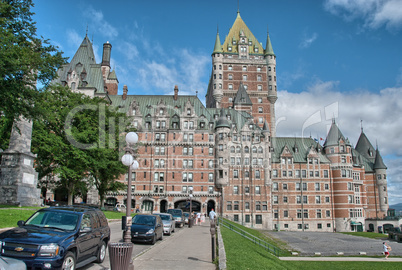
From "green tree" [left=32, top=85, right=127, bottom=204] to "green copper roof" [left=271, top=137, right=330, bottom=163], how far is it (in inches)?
1758

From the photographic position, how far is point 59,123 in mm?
41875

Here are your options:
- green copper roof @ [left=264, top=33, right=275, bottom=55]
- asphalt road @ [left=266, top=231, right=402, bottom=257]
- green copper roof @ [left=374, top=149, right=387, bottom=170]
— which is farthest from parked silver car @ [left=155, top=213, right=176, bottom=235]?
green copper roof @ [left=374, top=149, right=387, bottom=170]

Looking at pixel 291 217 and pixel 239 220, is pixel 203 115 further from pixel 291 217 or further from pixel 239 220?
pixel 291 217

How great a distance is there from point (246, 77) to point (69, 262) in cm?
A: 8040

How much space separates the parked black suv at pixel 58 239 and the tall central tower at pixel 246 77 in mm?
71512

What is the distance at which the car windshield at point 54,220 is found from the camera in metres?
11.1

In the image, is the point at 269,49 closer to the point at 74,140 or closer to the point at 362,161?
the point at 362,161

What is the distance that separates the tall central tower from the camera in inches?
3334

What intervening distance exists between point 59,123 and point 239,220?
41174 mm

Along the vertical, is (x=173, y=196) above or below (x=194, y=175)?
below

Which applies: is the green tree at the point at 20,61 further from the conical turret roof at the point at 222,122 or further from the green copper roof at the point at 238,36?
the green copper roof at the point at 238,36

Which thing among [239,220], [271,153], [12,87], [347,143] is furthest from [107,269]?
[347,143]

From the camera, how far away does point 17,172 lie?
2559 centimetres

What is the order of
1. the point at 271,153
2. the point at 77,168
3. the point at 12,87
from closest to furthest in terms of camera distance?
Result: the point at 12,87 < the point at 77,168 < the point at 271,153
